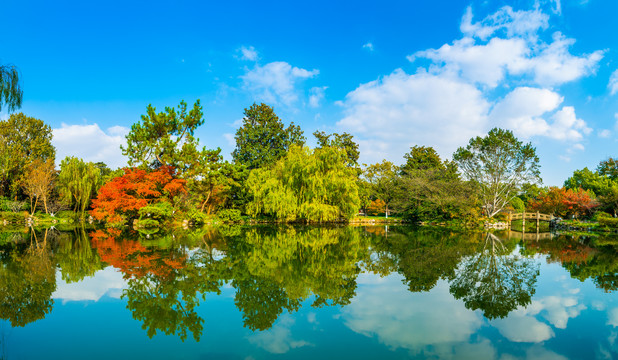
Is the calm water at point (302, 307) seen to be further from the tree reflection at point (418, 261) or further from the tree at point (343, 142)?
the tree at point (343, 142)

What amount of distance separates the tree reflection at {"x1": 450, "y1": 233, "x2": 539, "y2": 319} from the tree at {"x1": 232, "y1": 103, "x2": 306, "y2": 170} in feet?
82.4

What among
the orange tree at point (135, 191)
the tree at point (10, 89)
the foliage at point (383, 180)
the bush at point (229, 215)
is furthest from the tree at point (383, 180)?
the tree at point (10, 89)

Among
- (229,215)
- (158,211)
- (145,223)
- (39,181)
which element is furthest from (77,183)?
(229,215)

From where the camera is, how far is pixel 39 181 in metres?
25.9

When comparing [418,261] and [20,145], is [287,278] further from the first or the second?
[20,145]

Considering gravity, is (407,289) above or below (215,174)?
below

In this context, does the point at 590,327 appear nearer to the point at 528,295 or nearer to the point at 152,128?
the point at 528,295

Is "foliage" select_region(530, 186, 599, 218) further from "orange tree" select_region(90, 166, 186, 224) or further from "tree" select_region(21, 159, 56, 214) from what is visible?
"tree" select_region(21, 159, 56, 214)

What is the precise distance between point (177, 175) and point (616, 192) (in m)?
31.0

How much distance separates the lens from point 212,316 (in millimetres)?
4938

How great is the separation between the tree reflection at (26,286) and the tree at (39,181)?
758 inches

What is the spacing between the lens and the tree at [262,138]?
111 ft

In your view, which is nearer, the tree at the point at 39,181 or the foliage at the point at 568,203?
the tree at the point at 39,181

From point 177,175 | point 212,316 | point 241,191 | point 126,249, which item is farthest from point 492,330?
point 241,191
